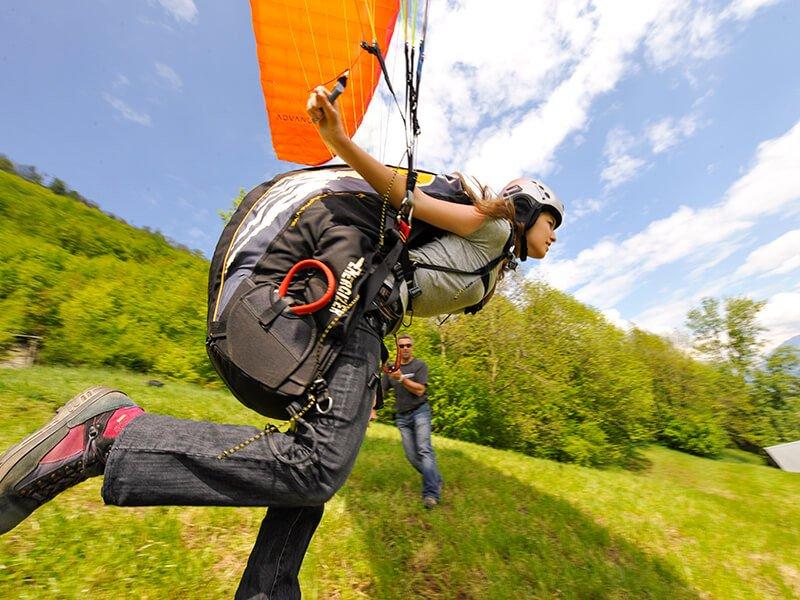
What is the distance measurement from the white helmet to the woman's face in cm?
3

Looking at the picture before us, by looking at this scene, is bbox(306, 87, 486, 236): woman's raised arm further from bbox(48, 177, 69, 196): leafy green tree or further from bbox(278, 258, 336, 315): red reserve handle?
bbox(48, 177, 69, 196): leafy green tree

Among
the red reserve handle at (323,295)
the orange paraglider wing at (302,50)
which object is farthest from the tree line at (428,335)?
the red reserve handle at (323,295)

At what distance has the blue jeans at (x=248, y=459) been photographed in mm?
1241

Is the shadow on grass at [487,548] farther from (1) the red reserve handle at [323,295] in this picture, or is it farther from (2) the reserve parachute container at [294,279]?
(1) the red reserve handle at [323,295]

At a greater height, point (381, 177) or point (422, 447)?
point (381, 177)

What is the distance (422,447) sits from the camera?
5344mm

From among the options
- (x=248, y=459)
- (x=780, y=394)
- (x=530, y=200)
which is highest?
(x=780, y=394)

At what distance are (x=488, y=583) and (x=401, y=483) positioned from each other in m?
2.01

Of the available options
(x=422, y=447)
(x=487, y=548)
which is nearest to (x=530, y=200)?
(x=487, y=548)

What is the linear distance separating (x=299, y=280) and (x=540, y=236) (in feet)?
4.10

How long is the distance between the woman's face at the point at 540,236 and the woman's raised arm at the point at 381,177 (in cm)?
40

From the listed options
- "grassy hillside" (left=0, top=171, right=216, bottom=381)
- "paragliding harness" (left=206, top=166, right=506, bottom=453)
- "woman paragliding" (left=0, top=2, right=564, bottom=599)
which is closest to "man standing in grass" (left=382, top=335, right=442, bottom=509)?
"woman paragliding" (left=0, top=2, right=564, bottom=599)

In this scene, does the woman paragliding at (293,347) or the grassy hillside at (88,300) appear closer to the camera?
the woman paragliding at (293,347)

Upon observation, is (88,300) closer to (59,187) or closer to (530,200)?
(530,200)
